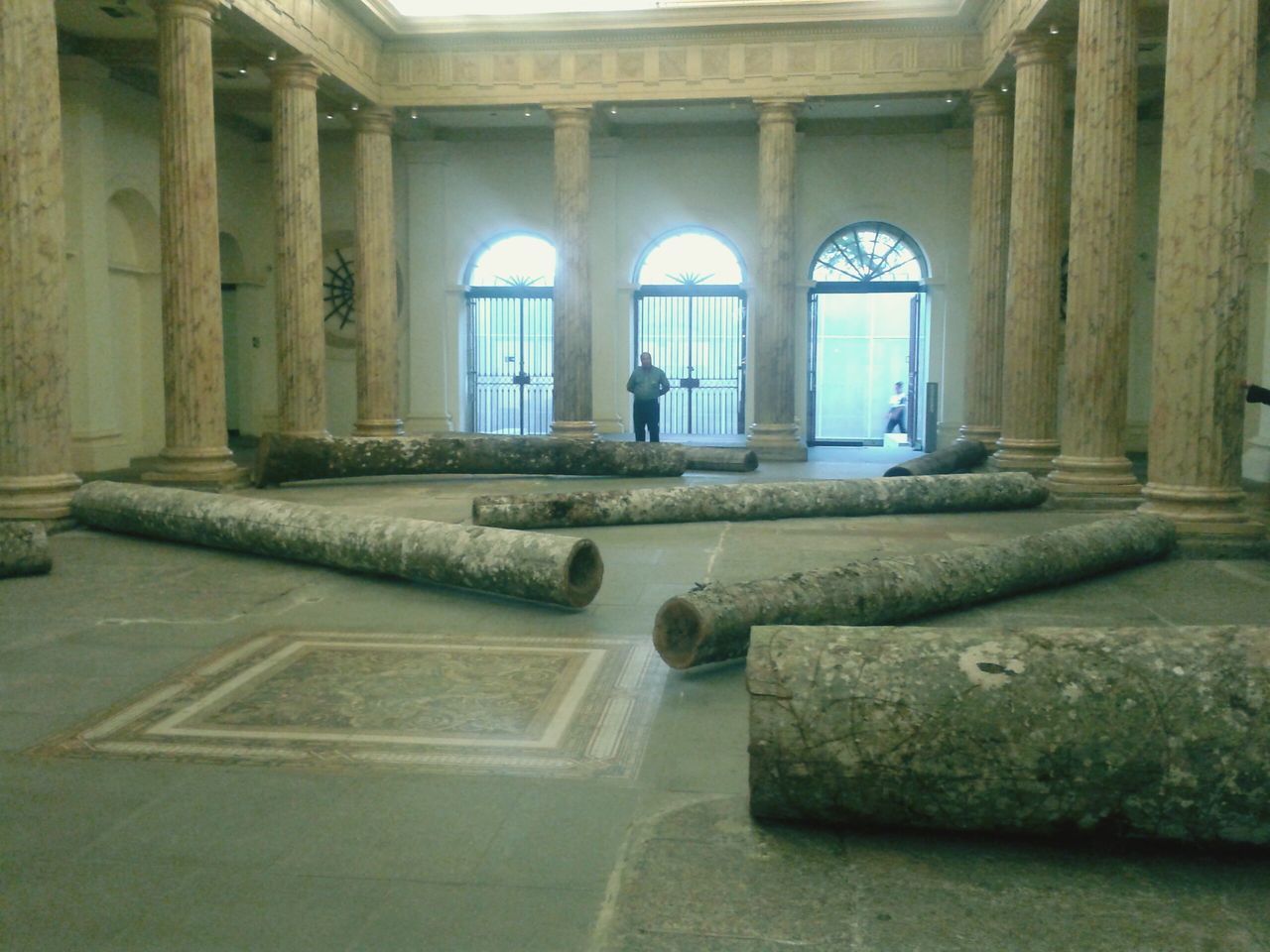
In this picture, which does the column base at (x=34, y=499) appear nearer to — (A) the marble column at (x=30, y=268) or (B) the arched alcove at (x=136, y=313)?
(A) the marble column at (x=30, y=268)

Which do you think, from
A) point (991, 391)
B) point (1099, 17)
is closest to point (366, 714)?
point (1099, 17)

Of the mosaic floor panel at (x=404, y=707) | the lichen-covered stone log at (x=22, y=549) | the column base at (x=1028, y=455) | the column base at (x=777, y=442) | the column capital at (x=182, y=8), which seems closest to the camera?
the mosaic floor panel at (x=404, y=707)

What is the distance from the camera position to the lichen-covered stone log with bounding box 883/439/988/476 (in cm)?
1197

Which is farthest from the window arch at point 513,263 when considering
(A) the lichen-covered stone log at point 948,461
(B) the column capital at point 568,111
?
(A) the lichen-covered stone log at point 948,461

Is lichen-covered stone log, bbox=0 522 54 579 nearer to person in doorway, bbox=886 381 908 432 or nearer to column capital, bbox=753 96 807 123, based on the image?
column capital, bbox=753 96 807 123

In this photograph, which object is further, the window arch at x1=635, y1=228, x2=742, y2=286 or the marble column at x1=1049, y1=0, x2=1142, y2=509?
the window arch at x1=635, y1=228, x2=742, y2=286

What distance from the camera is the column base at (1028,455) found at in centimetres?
1238

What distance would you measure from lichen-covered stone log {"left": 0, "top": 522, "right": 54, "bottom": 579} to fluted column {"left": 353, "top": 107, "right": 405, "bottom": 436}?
31.2 ft

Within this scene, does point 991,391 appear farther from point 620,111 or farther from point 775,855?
point 775,855

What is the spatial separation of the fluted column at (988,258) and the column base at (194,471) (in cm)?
940

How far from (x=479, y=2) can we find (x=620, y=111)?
8.73 ft

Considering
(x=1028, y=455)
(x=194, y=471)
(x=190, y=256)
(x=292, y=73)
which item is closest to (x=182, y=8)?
(x=190, y=256)

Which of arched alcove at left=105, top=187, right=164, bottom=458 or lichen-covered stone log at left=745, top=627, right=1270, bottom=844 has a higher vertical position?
arched alcove at left=105, top=187, right=164, bottom=458

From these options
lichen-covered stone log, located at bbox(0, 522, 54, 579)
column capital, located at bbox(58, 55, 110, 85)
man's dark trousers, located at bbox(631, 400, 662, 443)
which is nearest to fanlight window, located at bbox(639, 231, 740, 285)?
man's dark trousers, located at bbox(631, 400, 662, 443)
